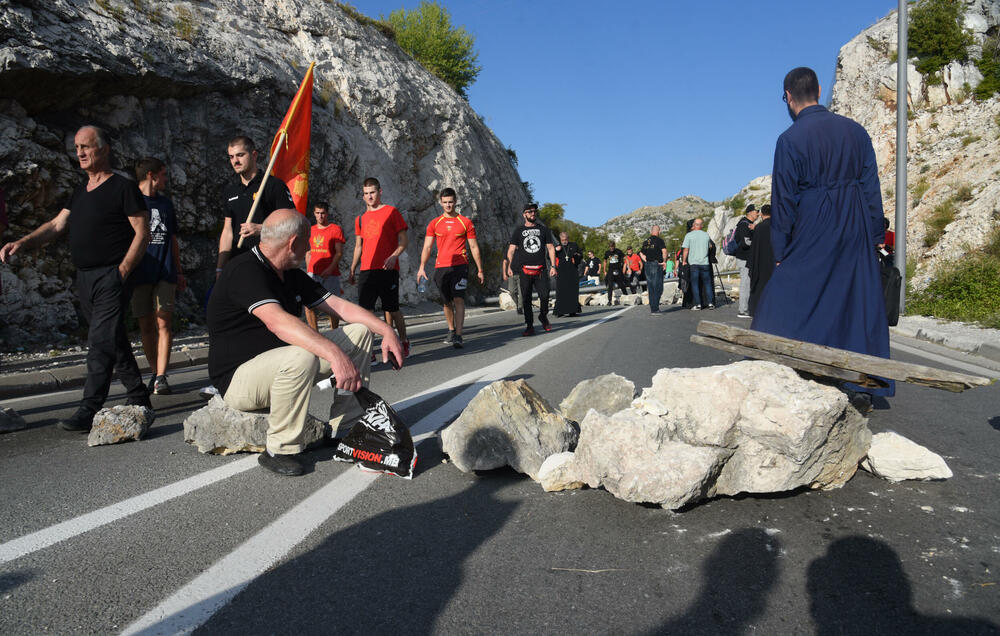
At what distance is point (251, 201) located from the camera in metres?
6.05

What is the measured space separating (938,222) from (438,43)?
100 feet

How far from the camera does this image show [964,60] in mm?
28844

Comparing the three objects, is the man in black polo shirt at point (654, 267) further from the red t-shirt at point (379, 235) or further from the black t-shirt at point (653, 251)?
A: the red t-shirt at point (379, 235)

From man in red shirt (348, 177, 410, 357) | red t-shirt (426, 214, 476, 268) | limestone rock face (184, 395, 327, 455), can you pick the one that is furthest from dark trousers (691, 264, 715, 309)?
limestone rock face (184, 395, 327, 455)

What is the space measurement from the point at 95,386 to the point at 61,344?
23.9ft

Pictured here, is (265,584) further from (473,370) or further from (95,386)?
(473,370)

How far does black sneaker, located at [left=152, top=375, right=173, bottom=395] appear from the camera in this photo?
6.29 meters

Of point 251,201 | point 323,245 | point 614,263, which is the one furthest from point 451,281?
point 614,263

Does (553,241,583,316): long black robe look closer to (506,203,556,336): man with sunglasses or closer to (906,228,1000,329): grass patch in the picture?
(506,203,556,336): man with sunglasses

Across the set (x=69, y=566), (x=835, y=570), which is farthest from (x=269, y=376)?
(x=835, y=570)

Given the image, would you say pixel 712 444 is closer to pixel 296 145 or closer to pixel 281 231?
pixel 281 231

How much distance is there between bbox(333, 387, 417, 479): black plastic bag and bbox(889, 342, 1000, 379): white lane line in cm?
570

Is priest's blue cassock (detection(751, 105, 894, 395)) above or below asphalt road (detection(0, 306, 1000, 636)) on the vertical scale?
above

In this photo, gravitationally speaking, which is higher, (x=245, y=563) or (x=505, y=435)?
(x=505, y=435)
